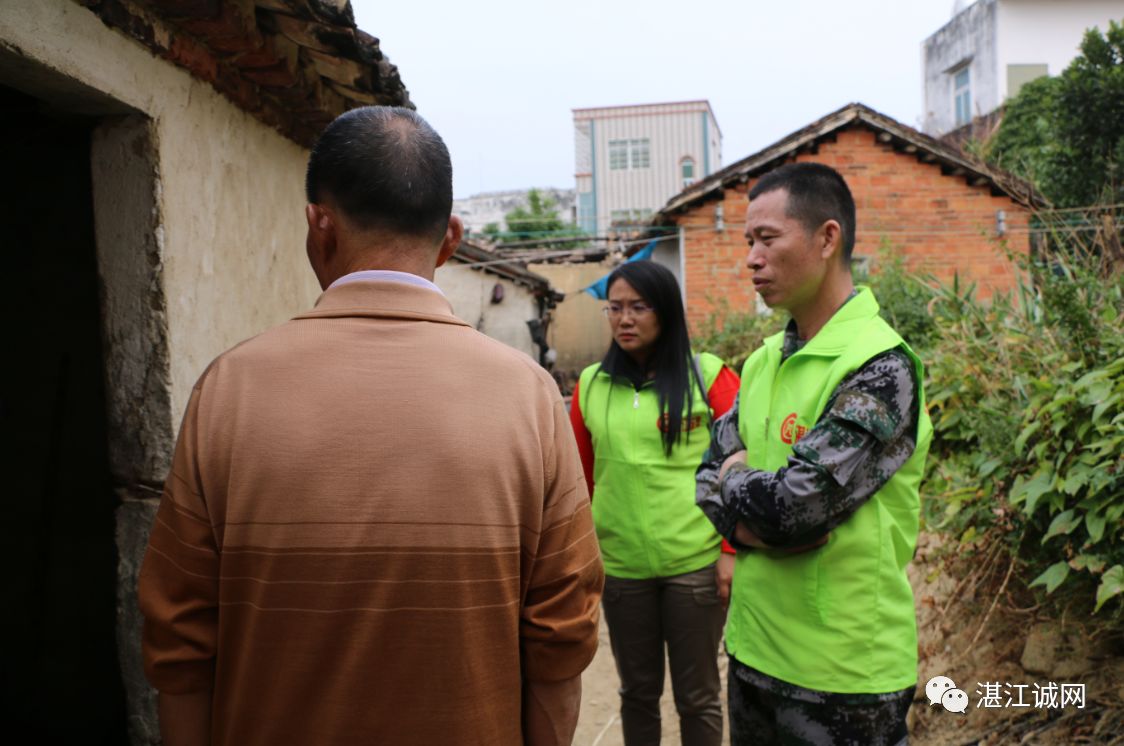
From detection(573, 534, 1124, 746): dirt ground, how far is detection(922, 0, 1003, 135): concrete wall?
19.1 metres

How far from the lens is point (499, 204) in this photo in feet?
117

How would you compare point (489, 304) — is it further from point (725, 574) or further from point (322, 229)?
point (322, 229)

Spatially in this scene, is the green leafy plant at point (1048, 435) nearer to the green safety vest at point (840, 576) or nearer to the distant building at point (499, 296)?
the green safety vest at point (840, 576)

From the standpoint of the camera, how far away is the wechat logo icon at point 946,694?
12.0ft

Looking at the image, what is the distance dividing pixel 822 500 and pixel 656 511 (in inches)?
46.0

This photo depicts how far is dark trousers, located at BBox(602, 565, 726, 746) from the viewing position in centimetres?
307

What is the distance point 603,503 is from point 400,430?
2008 mm

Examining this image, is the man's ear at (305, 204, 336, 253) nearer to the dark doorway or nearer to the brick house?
the dark doorway

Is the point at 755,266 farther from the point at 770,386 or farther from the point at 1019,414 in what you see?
the point at 1019,414

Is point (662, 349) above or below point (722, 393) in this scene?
above

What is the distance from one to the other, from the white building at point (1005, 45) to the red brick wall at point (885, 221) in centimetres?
768

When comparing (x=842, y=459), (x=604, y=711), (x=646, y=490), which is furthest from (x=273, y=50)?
(x=604, y=711)

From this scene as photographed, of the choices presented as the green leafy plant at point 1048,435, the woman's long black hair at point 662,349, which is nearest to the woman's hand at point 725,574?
the woman's long black hair at point 662,349

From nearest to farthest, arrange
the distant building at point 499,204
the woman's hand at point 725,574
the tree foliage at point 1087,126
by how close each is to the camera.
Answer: the woman's hand at point 725,574
the tree foliage at point 1087,126
the distant building at point 499,204
